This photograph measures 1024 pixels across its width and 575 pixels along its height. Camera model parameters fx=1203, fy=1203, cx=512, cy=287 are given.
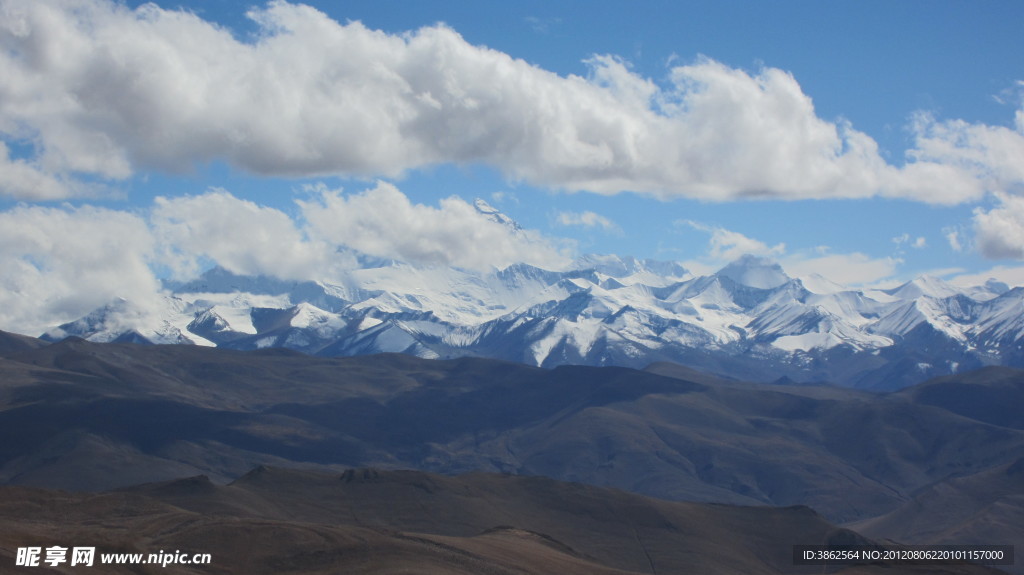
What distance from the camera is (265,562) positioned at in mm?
131625

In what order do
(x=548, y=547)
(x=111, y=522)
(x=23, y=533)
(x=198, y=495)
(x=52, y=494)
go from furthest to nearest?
(x=198, y=495), (x=548, y=547), (x=52, y=494), (x=111, y=522), (x=23, y=533)

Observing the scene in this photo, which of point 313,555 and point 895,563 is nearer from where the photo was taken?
point 313,555

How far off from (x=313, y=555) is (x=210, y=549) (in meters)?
11.3

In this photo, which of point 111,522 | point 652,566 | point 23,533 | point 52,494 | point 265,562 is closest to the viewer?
point 23,533

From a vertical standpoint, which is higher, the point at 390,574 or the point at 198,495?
the point at 198,495

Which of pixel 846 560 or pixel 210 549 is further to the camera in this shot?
pixel 846 560

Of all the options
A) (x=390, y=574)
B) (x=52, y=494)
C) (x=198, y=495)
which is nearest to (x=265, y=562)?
(x=390, y=574)

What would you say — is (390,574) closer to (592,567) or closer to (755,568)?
(592,567)

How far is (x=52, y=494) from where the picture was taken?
156250mm

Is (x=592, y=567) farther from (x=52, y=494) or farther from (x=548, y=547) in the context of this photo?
(x=52, y=494)

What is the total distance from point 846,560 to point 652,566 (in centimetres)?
3069

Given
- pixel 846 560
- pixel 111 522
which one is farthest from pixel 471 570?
pixel 846 560

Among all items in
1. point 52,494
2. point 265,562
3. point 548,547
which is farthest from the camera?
point 548,547

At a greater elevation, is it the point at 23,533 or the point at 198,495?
the point at 198,495
